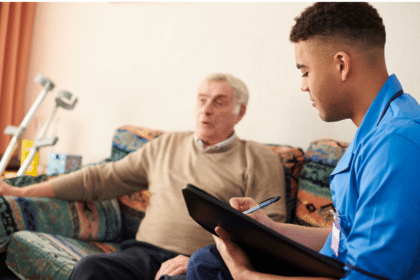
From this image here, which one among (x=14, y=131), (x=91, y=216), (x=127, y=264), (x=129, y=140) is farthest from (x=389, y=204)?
(x=14, y=131)

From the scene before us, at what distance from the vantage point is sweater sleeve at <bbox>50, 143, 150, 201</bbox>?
5.09 ft

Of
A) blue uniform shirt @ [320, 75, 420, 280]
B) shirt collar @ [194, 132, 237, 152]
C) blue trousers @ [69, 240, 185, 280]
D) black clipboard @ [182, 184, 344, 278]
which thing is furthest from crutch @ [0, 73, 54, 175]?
blue uniform shirt @ [320, 75, 420, 280]

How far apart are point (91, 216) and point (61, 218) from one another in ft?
0.50

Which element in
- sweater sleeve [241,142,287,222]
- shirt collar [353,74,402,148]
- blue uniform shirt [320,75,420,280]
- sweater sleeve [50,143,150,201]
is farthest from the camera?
sweater sleeve [50,143,150,201]

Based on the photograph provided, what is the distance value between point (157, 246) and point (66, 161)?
102 cm

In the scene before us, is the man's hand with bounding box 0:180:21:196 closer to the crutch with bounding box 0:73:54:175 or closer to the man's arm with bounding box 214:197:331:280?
the crutch with bounding box 0:73:54:175

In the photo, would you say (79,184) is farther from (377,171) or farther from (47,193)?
(377,171)

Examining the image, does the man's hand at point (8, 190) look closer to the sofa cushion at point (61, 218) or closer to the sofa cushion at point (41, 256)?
the sofa cushion at point (61, 218)

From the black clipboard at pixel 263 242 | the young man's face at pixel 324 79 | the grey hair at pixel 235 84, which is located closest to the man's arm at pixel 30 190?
the grey hair at pixel 235 84

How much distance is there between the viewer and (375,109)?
730mm

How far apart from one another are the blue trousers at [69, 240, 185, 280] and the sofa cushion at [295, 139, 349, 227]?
1.86 feet

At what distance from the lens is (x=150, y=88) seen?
234 cm

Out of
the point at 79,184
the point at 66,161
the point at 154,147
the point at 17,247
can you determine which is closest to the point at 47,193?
the point at 79,184

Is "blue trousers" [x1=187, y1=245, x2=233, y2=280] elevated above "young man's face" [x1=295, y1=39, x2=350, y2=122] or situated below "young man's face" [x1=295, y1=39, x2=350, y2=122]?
below
